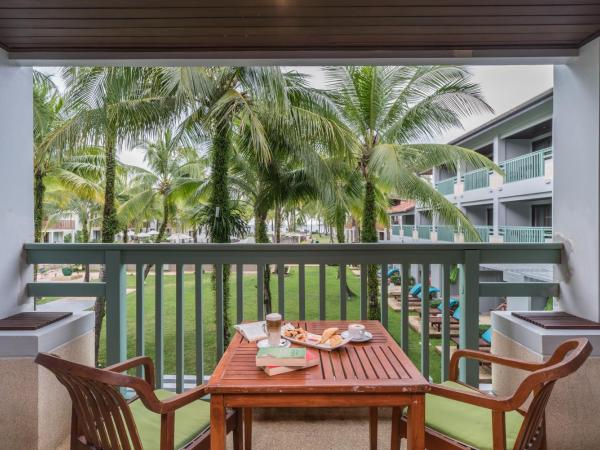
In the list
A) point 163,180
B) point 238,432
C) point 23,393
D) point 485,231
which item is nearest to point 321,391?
point 238,432

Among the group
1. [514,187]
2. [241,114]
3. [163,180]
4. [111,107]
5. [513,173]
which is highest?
[241,114]

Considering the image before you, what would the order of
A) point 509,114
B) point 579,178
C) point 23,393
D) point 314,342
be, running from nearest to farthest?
point 314,342
point 23,393
point 579,178
point 509,114

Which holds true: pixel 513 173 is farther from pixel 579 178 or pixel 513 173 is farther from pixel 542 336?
pixel 542 336

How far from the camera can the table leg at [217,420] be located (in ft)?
4.60

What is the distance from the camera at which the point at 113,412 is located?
1.38 meters

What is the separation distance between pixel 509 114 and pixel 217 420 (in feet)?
39.0

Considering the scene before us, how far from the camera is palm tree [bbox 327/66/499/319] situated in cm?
786

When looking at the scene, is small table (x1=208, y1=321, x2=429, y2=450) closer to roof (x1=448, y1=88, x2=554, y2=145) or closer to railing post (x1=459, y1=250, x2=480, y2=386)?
railing post (x1=459, y1=250, x2=480, y2=386)

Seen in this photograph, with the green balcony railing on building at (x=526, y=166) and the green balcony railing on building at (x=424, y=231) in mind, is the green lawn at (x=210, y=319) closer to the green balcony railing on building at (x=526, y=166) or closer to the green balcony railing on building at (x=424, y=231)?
the green balcony railing on building at (x=424, y=231)

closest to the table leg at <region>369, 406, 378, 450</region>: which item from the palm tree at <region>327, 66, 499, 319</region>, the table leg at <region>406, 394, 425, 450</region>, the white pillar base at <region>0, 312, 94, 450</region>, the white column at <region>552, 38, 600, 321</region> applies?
the table leg at <region>406, 394, 425, 450</region>

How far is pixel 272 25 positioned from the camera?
2189mm

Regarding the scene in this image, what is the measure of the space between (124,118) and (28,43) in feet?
16.4

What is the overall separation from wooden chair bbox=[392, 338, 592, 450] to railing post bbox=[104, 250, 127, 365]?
Answer: 1.94 metres

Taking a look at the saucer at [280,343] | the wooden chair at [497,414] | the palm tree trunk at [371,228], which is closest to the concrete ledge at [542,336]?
the wooden chair at [497,414]
